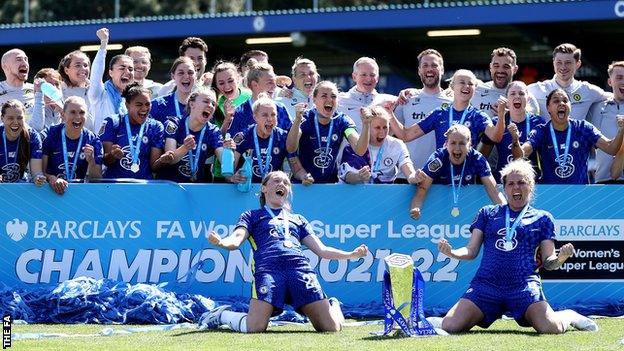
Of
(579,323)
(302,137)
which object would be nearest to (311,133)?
(302,137)

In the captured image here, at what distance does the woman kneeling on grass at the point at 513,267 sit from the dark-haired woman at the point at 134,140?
10.7 ft

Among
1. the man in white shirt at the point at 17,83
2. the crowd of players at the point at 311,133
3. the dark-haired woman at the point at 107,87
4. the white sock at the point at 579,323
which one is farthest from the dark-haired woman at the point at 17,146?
the white sock at the point at 579,323

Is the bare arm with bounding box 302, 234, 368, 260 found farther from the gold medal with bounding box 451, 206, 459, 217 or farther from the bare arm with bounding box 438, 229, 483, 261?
the gold medal with bounding box 451, 206, 459, 217

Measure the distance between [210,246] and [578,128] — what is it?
358cm

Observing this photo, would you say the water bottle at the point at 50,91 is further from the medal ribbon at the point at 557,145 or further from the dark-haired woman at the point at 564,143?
the medal ribbon at the point at 557,145

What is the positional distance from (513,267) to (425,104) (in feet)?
10.2

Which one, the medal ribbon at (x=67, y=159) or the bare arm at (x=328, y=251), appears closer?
the bare arm at (x=328, y=251)

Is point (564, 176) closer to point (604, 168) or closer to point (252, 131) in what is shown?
point (604, 168)

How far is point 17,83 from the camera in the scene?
1334 cm

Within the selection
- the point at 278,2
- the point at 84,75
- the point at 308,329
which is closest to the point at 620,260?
the point at 308,329

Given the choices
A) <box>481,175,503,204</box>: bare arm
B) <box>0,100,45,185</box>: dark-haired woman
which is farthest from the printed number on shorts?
<box>0,100,45,185</box>: dark-haired woman

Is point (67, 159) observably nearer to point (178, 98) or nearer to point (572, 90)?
point (178, 98)

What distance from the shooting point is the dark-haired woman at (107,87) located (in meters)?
12.8

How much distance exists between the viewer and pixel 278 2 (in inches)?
1534
